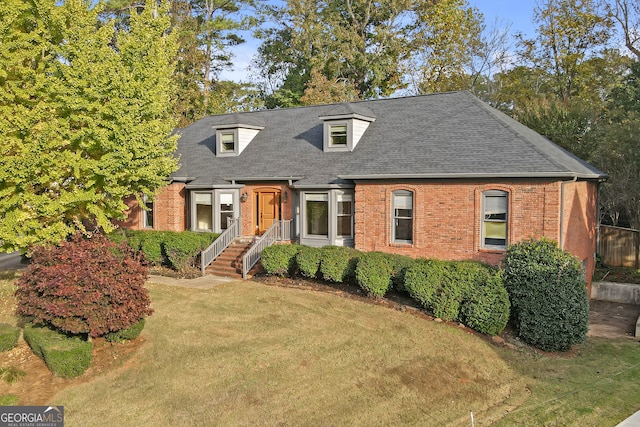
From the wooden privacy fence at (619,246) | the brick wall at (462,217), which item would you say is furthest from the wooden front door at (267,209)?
the wooden privacy fence at (619,246)

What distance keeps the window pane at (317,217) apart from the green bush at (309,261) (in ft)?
9.20

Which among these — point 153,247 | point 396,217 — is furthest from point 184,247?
point 396,217

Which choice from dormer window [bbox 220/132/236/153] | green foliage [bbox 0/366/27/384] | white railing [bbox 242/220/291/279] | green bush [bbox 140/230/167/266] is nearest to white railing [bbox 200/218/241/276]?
white railing [bbox 242/220/291/279]

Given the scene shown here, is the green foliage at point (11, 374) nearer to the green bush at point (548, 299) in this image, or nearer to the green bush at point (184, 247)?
the green bush at point (184, 247)

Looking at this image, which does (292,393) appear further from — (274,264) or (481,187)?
(481,187)

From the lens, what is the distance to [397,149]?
19.5 metres

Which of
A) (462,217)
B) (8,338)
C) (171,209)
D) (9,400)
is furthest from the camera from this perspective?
(171,209)

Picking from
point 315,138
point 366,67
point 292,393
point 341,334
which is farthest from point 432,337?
point 366,67

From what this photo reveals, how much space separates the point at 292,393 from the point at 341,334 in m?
3.38

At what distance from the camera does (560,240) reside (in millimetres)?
15727

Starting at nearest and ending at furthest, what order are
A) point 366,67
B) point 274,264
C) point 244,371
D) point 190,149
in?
point 244,371, point 274,264, point 190,149, point 366,67

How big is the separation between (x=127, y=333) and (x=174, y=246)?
9.77 metres

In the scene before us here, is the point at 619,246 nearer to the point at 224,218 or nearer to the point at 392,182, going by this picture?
the point at 392,182

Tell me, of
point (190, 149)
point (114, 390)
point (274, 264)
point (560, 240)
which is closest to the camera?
point (114, 390)
